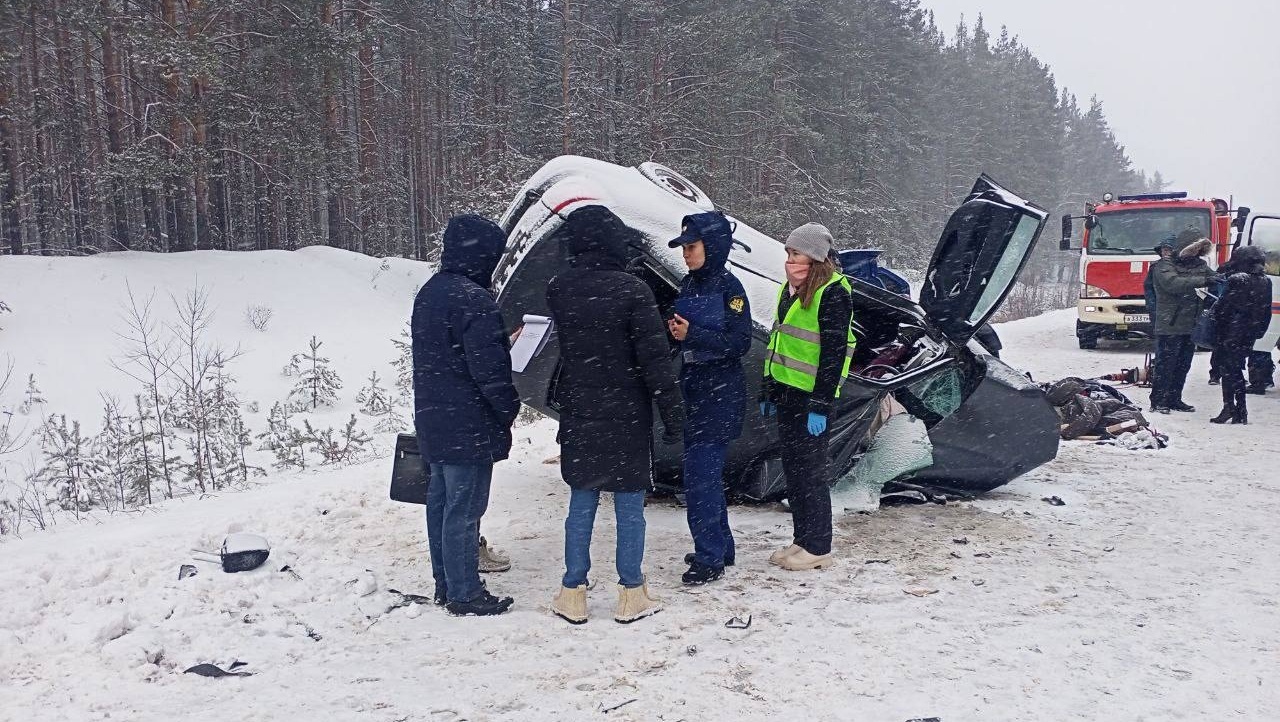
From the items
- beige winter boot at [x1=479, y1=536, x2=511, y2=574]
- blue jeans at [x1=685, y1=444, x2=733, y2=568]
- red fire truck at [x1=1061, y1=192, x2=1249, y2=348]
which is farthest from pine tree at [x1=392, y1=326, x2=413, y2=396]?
red fire truck at [x1=1061, y1=192, x2=1249, y2=348]

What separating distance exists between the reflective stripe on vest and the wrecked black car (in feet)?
1.92

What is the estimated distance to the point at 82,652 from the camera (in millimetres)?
3197

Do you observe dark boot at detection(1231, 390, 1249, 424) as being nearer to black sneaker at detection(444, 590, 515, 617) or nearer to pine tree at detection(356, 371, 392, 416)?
black sneaker at detection(444, 590, 515, 617)

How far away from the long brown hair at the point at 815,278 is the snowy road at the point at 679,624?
1532mm

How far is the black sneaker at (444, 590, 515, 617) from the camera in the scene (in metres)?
3.70

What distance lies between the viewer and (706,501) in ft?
13.3

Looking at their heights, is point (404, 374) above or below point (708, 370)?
below

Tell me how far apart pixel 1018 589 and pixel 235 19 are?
24245mm

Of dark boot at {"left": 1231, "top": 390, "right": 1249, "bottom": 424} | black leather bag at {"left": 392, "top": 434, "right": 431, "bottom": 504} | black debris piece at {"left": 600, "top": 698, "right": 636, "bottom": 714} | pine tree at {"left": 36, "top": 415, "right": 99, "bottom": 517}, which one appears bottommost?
pine tree at {"left": 36, "top": 415, "right": 99, "bottom": 517}

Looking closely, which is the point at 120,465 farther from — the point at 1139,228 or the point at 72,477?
the point at 1139,228

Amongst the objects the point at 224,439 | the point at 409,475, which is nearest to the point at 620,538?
the point at 409,475

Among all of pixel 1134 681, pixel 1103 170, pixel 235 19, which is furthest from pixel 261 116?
pixel 1103 170

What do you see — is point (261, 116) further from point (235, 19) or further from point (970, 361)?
point (970, 361)

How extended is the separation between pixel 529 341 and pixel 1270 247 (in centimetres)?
1027
